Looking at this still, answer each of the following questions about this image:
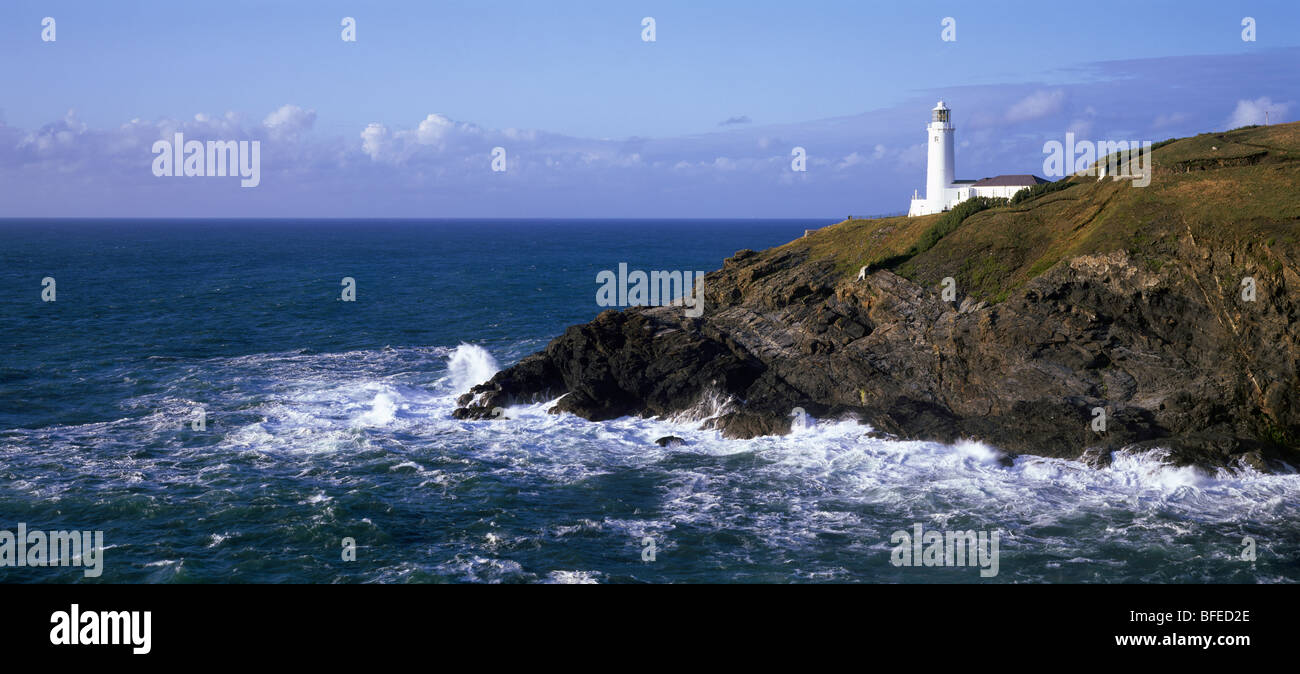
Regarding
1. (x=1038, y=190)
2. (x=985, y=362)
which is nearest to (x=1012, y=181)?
(x=1038, y=190)

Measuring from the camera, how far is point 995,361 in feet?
144

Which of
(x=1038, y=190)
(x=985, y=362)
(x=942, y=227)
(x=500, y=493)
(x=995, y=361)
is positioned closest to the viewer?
(x=500, y=493)

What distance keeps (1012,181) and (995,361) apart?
22.4m

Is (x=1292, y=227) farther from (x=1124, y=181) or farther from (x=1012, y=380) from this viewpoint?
(x=1012, y=380)

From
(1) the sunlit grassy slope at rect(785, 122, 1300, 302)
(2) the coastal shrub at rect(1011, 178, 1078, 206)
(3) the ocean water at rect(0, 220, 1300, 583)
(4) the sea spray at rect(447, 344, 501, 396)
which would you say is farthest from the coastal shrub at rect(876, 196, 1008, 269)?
(4) the sea spray at rect(447, 344, 501, 396)

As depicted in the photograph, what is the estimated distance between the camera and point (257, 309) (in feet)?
286

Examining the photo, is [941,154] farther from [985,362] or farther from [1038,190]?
[985,362]

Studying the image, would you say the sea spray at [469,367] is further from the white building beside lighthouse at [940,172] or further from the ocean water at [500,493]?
the white building beside lighthouse at [940,172]

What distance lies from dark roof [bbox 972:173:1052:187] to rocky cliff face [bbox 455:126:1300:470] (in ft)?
50.5

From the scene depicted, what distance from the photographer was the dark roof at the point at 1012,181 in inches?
2408

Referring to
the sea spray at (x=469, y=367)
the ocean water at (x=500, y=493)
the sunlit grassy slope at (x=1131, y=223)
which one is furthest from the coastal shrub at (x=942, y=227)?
the sea spray at (x=469, y=367)

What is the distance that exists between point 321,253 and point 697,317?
14051 centimetres
